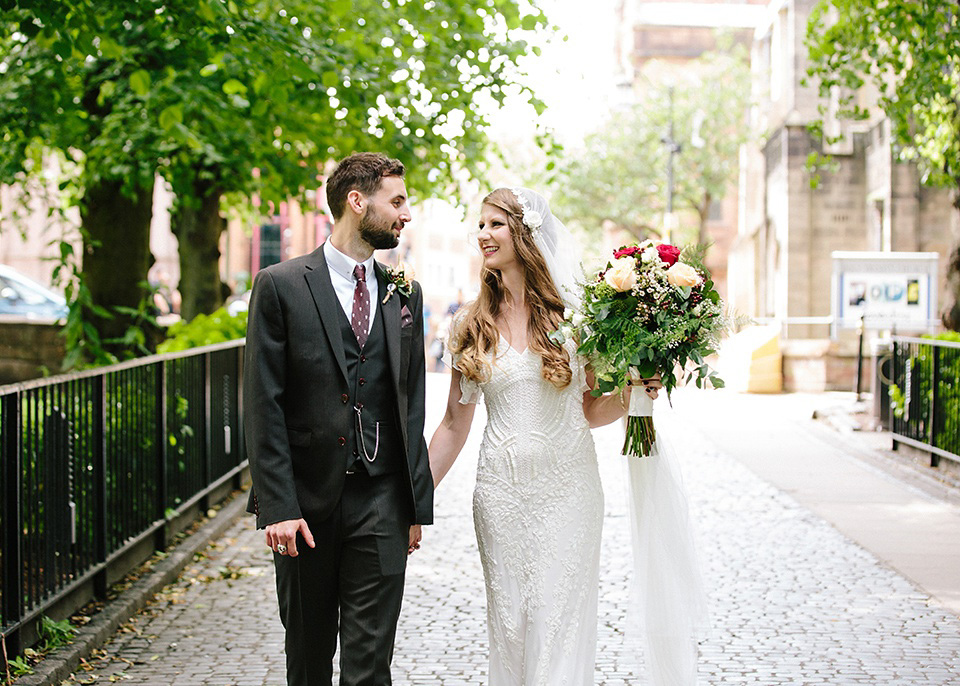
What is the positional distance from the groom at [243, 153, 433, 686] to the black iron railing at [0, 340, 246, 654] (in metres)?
2.15

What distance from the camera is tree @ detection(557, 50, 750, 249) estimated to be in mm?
Answer: 48656

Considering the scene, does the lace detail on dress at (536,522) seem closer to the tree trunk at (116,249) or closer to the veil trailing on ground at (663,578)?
the veil trailing on ground at (663,578)

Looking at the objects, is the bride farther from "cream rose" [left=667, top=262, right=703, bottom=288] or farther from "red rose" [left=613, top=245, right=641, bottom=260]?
"cream rose" [left=667, top=262, right=703, bottom=288]

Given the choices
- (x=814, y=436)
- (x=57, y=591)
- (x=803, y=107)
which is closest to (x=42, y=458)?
(x=57, y=591)

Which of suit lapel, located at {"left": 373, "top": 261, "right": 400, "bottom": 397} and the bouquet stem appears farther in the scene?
the bouquet stem

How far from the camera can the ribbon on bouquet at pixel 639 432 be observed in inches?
196

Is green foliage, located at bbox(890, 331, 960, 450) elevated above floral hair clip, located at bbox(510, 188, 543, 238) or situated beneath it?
situated beneath

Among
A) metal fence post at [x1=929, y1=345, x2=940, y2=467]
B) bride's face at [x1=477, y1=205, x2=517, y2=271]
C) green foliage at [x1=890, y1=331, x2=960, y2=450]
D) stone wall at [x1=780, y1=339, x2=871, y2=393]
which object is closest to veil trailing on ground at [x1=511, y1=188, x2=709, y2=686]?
bride's face at [x1=477, y1=205, x2=517, y2=271]

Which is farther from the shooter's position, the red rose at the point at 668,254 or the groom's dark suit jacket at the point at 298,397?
the red rose at the point at 668,254

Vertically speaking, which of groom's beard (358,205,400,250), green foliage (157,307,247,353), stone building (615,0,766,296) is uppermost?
stone building (615,0,766,296)

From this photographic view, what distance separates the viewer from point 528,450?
15.7 ft

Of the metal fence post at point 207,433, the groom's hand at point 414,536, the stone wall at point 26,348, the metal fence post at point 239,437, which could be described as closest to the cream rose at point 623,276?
the groom's hand at point 414,536

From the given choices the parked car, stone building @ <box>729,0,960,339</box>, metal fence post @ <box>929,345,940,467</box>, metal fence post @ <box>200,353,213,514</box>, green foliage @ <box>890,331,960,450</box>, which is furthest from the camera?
stone building @ <box>729,0,960,339</box>

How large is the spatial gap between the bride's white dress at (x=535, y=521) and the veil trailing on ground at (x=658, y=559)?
0.32m
